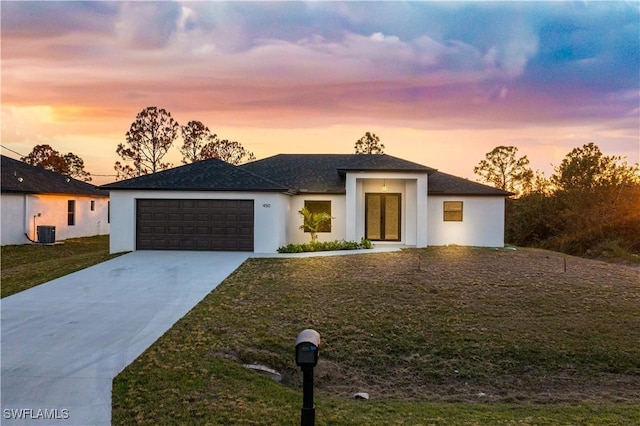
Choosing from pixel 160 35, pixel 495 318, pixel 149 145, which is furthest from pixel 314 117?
pixel 149 145

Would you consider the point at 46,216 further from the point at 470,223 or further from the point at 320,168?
the point at 470,223

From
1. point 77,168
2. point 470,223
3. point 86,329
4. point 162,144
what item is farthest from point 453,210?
point 77,168

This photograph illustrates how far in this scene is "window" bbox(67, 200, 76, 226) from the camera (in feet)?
88.1

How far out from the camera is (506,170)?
42938 mm

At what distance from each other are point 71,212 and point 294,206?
14.9m

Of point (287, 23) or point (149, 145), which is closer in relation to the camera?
point (287, 23)

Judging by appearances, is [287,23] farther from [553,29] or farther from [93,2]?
[553,29]

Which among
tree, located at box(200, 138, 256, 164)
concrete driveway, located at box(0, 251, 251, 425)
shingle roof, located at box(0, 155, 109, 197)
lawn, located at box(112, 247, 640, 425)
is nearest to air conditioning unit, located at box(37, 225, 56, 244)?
shingle roof, located at box(0, 155, 109, 197)

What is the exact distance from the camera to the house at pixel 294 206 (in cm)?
1764

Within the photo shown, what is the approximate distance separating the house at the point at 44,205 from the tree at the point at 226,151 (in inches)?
634

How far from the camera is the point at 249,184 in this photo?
58.7ft

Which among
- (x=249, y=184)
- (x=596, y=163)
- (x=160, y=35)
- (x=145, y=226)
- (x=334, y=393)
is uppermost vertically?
(x=160, y=35)

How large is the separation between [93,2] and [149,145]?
32.7 meters

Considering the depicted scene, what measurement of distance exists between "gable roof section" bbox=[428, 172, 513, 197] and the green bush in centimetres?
404
